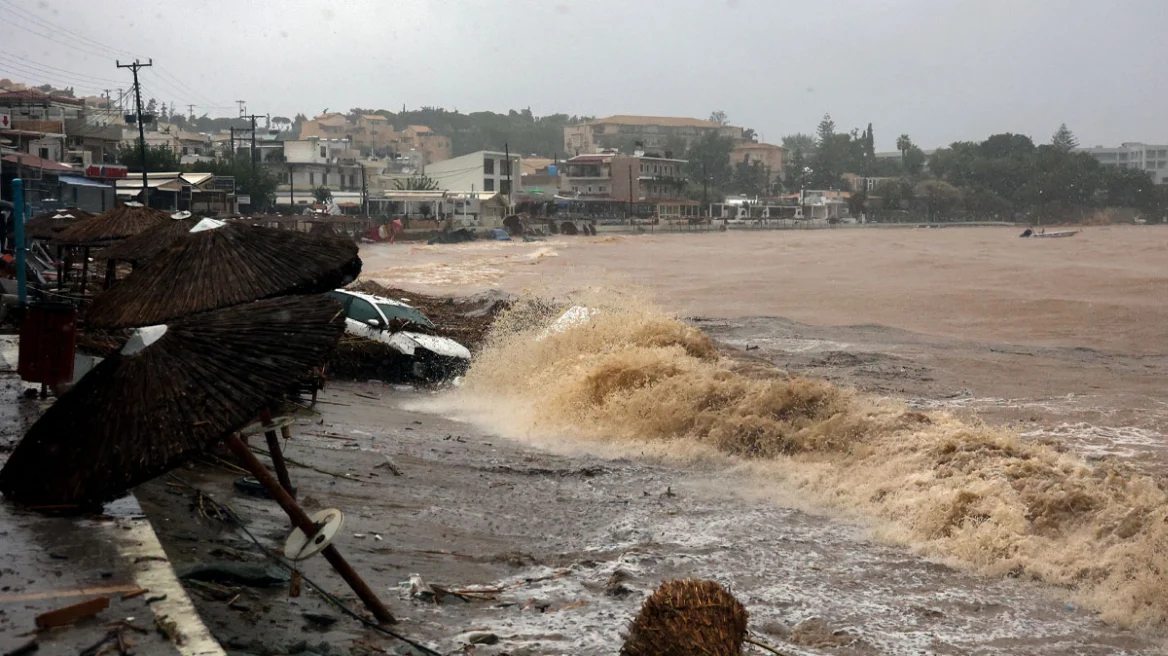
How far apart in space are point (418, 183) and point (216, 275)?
4207 inches

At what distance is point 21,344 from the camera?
32.4 ft

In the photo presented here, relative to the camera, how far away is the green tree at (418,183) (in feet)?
364

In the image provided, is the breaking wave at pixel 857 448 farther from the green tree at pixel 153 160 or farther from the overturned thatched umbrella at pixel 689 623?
the green tree at pixel 153 160

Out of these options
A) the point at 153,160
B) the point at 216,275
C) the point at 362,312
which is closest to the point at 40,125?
the point at 153,160

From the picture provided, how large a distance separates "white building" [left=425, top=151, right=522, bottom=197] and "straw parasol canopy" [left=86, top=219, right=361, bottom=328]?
100472 millimetres

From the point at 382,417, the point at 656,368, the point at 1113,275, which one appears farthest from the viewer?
the point at 1113,275

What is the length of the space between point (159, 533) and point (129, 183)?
54.5 m

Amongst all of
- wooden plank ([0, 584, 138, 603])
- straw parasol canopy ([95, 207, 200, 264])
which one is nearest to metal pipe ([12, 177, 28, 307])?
straw parasol canopy ([95, 207, 200, 264])

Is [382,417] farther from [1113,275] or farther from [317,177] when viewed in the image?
[317,177]

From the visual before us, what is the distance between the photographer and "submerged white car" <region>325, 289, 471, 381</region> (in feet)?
64.0

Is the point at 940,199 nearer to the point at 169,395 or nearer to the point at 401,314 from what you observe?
the point at 401,314

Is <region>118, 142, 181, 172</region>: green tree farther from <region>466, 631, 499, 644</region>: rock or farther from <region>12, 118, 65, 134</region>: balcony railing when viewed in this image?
<region>466, 631, 499, 644</region>: rock

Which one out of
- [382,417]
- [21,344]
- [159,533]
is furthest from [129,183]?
[159,533]

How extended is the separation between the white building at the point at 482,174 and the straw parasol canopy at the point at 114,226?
9151cm
